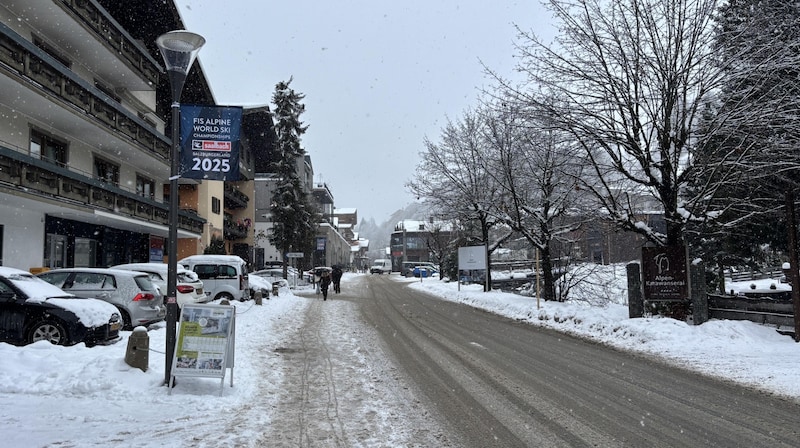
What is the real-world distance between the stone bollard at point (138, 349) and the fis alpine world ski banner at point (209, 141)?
2300 mm

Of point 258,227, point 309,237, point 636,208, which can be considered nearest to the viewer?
point 636,208

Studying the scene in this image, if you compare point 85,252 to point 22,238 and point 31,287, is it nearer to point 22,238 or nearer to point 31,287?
point 22,238

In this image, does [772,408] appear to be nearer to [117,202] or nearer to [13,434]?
[13,434]

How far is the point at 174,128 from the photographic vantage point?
742 cm

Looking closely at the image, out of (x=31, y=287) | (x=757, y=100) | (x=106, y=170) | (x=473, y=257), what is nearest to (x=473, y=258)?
(x=473, y=257)

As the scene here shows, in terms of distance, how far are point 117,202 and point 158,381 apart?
53.3ft

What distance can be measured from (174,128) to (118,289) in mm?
6894

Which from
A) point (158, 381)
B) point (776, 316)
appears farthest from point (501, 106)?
point (158, 381)

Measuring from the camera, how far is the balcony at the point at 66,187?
14562 mm

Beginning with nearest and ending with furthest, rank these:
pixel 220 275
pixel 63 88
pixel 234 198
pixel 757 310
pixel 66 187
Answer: pixel 757 310
pixel 63 88
pixel 66 187
pixel 220 275
pixel 234 198

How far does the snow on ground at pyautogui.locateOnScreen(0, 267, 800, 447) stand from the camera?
544 cm

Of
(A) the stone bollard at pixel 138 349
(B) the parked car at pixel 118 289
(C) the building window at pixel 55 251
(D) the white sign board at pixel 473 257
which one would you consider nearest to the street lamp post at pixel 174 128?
(A) the stone bollard at pixel 138 349

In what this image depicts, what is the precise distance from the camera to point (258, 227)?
6444 cm

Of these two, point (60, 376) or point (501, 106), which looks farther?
point (501, 106)
